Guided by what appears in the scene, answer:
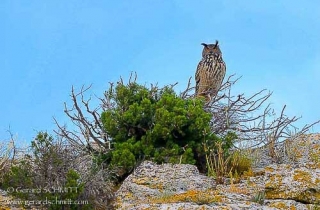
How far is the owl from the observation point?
12461mm

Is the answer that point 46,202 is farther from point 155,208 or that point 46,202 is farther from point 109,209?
point 155,208

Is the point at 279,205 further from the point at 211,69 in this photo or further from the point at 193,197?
the point at 211,69

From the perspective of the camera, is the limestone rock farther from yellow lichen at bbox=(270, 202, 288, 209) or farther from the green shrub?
the green shrub

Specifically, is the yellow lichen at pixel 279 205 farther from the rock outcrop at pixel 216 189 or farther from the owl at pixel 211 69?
the owl at pixel 211 69

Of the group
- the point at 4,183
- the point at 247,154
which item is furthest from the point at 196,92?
the point at 4,183

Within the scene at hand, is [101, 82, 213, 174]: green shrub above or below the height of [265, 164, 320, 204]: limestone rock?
above

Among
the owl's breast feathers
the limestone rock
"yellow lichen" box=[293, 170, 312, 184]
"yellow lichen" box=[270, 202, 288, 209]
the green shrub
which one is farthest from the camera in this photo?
the owl's breast feathers

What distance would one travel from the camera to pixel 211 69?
1253 cm

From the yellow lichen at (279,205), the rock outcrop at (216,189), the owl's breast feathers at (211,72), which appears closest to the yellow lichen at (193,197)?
the rock outcrop at (216,189)

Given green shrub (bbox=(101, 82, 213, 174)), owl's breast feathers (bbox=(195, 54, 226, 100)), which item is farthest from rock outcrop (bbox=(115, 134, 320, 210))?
owl's breast feathers (bbox=(195, 54, 226, 100))

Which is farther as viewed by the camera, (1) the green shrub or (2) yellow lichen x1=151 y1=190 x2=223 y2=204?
(1) the green shrub

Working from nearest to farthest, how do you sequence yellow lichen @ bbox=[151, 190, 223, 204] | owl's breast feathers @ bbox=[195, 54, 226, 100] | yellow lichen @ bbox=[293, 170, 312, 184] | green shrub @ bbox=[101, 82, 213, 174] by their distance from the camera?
yellow lichen @ bbox=[151, 190, 223, 204] → yellow lichen @ bbox=[293, 170, 312, 184] → green shrub @ bbox=[101, 82, 213, 174] → owl's breast feathers @ bbox=[195, 54, 226, 100]

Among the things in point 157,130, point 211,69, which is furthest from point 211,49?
point 157,130

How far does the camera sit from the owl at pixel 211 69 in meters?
12.5
